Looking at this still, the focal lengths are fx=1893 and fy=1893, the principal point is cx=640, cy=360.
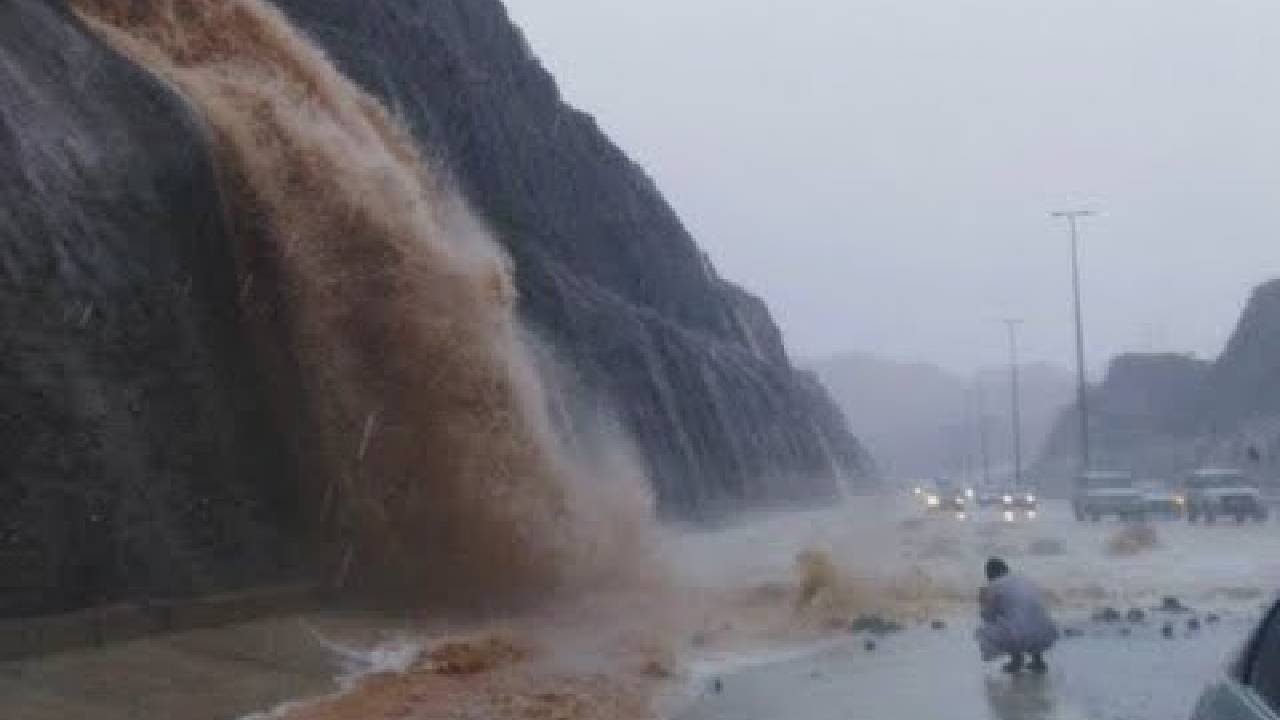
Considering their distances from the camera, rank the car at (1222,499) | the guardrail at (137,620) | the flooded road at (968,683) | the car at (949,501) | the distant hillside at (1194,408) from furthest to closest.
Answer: the distant hillside at (1194,408) → the car at (949,501) → the car at (1222,499) → the flooded road at (968,683) → the guardrail at (137,620)

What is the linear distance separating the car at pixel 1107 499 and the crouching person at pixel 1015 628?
36916 mm

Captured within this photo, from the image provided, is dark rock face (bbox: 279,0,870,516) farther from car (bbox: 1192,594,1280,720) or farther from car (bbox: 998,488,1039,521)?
car (bbox: 1192,594,1280,720)

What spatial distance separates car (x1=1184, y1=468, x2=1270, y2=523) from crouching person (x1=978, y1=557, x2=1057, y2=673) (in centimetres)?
3521

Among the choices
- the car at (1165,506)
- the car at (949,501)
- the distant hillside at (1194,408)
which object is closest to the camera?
the car at (1165,506)

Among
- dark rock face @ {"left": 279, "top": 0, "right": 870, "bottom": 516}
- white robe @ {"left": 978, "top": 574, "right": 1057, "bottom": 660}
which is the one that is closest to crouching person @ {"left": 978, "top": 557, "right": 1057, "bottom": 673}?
white robe @ {"left": 978, "top": 574, "right": 1057, "bottom": 660}

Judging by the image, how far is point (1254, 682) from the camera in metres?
5.78

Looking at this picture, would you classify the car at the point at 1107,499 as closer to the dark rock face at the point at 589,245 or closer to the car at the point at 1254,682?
the dark rock face at the point at 589,245

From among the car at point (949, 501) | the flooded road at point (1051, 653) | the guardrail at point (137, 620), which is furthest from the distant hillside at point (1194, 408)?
the guardrail at point (137, 620)

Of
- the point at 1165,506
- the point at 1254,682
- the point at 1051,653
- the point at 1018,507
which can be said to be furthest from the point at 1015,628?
the point at 1018,507

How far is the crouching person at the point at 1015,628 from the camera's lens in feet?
52.5

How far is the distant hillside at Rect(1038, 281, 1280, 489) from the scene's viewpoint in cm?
8838

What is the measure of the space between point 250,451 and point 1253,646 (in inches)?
535

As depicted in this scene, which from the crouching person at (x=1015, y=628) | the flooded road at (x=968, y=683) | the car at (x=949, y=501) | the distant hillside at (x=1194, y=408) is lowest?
the flooded road at (x=968, y=683)

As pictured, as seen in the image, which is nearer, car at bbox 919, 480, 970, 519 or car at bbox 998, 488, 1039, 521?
car at bbox 998, 488, 1039, 521
